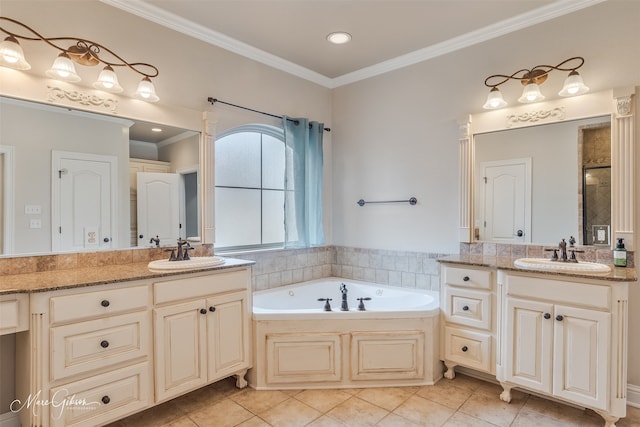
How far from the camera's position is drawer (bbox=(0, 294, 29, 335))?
1.59m

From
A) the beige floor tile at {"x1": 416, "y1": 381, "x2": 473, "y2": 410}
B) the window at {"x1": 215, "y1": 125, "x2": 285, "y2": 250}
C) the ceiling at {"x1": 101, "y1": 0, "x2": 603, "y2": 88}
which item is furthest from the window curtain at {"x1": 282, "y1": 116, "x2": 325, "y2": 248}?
the beige floor tile at {"x1": 416, "y1": 381, "x2": 473, "y2": 410}

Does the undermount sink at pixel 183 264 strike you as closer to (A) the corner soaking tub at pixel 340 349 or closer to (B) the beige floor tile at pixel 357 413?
(A) the corner soaking tub at pixel 340 349

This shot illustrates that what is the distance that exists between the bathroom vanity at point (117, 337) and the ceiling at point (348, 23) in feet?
5.81

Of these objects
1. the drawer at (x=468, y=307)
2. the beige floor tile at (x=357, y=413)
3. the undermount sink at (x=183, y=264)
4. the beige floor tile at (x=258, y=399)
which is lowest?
the beige floor tile at (x=258, y=399)

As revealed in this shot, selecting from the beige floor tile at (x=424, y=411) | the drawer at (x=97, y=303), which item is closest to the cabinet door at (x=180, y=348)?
the drawer at (x=97, y=303)

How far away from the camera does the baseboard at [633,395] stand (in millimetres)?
2232

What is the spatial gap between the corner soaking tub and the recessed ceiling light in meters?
2.13

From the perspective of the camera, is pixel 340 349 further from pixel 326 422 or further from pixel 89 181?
pixel 89 181

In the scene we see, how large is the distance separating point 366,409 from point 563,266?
1.51 m

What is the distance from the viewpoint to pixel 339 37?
288 centimetres

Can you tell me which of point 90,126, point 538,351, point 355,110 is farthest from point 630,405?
point 90,126

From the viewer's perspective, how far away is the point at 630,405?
2.24 meters

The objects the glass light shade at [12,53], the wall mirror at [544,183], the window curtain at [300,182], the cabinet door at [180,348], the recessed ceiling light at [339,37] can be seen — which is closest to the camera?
the glass light shade at [12,53]

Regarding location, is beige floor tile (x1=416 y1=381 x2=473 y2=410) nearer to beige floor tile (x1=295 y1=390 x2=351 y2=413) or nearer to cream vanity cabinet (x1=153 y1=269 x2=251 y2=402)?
beige floor tile (x1=295 y1=390 x2=351 y2=413)
